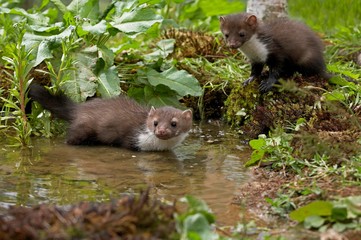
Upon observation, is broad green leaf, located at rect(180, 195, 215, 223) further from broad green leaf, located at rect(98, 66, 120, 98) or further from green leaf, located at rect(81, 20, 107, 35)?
broad green leaf, located at rect(98, 66, 120, 98)

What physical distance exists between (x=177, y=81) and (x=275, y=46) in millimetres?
1204

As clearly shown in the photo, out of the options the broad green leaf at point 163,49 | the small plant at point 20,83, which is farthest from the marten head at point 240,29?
the small plant at point 20,83

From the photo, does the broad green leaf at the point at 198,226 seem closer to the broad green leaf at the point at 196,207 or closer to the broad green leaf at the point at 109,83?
the broad green leaf at the point at 196,207

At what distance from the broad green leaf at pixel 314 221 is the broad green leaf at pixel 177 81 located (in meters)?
4.06

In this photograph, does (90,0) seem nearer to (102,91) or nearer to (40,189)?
(102,91)

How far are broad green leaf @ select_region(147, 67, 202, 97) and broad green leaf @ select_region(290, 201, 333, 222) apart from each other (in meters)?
3.99

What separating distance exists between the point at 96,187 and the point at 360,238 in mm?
2351

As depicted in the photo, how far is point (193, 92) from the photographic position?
8742 mm

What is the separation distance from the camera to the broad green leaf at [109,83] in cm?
859

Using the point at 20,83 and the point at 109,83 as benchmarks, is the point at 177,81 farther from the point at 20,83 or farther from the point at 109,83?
the point at 20,83

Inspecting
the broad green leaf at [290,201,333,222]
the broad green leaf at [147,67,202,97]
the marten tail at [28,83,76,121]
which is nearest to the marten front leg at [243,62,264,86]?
the broad green leaf at [147,67,202,97]

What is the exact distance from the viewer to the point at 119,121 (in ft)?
27.0

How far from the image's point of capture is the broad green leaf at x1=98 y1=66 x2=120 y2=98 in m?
8.59

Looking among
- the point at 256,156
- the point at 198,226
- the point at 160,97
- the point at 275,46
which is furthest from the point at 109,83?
the point at 198,226
